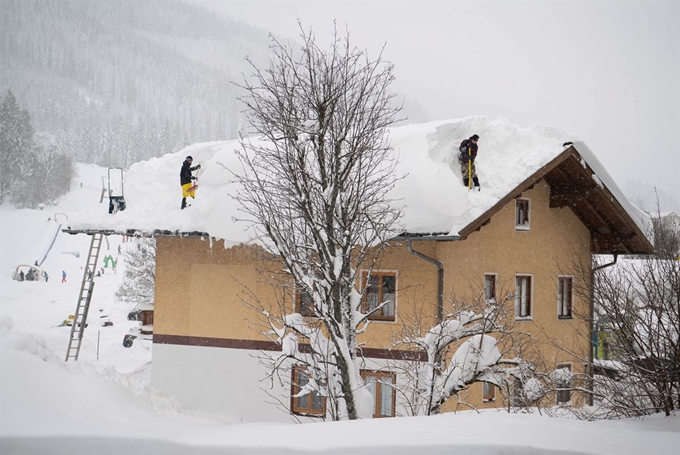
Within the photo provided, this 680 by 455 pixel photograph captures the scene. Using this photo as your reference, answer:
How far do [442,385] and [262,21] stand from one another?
30.8ft

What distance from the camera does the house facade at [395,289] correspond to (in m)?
13.5

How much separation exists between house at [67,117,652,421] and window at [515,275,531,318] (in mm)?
32

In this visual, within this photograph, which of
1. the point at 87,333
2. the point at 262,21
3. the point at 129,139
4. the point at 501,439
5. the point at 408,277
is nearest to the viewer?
the point at 501,439

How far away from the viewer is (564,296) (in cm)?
1589

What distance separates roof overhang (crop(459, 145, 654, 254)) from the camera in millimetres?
14362

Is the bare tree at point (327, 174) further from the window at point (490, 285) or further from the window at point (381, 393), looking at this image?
the window at point (490, 285)

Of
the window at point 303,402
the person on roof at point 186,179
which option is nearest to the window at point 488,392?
the window at point 303,402

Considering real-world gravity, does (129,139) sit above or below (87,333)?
above

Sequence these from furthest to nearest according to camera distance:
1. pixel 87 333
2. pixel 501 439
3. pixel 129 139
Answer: pixel 129 139 → pixel 87 333 → pixel 501 439

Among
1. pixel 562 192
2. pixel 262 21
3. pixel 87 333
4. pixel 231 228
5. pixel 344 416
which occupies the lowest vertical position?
pixel 87 333

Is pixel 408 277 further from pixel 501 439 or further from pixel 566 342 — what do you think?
pixel 501 439

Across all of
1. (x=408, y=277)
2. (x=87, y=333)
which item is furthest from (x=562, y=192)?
(x=87, y=333)

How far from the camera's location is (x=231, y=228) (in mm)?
13492

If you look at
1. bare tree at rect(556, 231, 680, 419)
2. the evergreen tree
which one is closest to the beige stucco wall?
bare tree at rect(556, 231, 680, 419)
